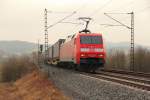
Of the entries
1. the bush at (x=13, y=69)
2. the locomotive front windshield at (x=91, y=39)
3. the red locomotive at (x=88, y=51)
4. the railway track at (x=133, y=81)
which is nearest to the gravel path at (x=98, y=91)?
the railway track at (x=133, y=81)

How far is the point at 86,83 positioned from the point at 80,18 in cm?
1337

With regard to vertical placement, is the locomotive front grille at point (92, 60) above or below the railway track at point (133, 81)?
above

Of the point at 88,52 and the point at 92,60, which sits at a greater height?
the point at 88,52

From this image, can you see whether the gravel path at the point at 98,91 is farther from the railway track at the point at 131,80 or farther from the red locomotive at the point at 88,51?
the red locomotive at the point at 88,51

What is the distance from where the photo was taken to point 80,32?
34438 millimetres

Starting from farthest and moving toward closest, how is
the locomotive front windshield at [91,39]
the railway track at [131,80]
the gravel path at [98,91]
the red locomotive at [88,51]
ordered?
the locomotive front windshield at [91,39], the red locomotive at [88,51], the railway track at [131,80], the gravel path at [98,91]

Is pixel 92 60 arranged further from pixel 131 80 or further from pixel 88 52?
pixel 131 80

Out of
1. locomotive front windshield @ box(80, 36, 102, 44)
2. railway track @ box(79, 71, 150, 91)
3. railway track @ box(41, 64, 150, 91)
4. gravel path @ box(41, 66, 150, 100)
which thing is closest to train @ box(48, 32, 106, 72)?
locomotive front windshield @ box(80, 36, 102, 44)

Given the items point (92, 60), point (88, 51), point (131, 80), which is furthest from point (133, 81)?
point (88, 51)

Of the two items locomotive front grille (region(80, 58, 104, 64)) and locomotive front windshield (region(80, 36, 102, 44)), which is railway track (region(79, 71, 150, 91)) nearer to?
locomotive front grille (region(80, 58, 104, 64))

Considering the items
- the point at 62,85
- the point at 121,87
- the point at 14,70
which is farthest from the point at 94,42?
the point at 14,70

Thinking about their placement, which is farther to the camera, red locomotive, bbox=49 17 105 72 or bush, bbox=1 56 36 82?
bush, bbox=1 56 36 82

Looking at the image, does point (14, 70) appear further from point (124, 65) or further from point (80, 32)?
point (80, 32)

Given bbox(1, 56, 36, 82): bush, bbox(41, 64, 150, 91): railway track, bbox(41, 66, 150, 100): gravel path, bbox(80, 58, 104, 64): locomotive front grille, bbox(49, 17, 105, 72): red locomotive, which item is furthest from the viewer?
bbox(1, 56, 36, 82): bush
